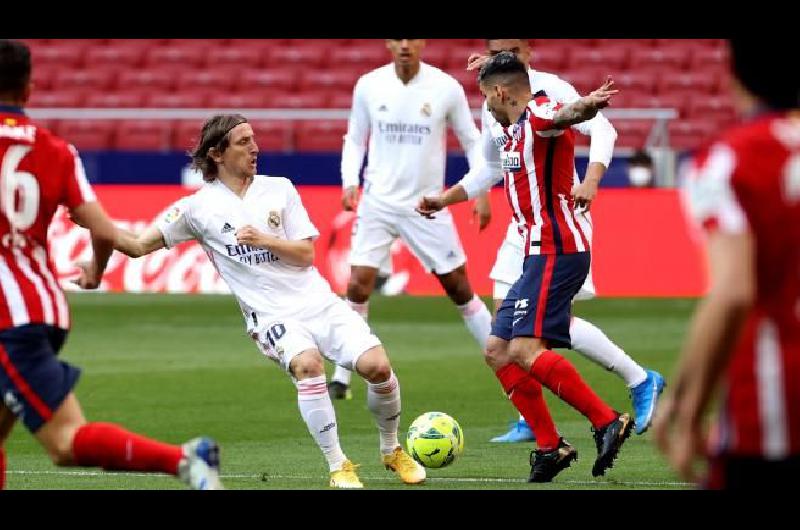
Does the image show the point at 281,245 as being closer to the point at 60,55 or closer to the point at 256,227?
the point at 256,227

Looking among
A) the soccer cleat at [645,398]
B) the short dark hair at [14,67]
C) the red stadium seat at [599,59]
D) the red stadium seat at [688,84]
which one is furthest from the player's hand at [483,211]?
the red stadium seat at [599,59]

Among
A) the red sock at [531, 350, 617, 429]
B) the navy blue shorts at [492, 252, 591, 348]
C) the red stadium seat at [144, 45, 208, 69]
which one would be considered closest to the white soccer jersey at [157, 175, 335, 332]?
the navy blue shorts at [492, 252, 591, 348]

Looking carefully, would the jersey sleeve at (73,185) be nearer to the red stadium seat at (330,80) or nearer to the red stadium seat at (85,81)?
the red stadium seat at (330,80)

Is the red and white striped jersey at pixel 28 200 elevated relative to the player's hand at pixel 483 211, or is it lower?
elevated

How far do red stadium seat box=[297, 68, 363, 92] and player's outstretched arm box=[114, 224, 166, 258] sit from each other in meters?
16.9

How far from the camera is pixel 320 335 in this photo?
7.32m

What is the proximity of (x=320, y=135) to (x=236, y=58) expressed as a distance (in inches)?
181

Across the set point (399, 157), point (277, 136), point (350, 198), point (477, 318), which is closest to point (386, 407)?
point (477, 318)

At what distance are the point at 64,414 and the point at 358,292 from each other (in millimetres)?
5614

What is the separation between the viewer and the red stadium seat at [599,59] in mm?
23812

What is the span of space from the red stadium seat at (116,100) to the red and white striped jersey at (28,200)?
62.2ft

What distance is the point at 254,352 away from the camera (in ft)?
44.2
